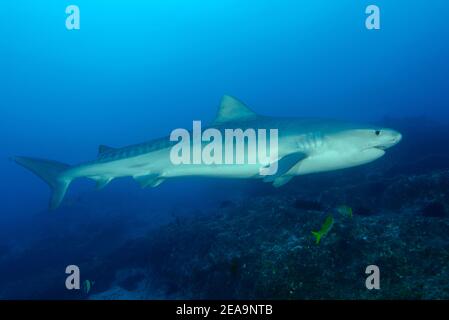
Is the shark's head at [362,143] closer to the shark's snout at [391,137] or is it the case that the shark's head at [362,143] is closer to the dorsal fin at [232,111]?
the shark's snout at [391,137]

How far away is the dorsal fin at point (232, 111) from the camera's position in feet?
26.6

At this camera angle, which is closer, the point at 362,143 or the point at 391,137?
the point at 391,137

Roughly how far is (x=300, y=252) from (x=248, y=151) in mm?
2501

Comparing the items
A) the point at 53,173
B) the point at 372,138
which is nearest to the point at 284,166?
the point at 372,138

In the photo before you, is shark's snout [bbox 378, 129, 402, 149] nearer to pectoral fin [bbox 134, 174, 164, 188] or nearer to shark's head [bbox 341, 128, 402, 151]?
shark's head [bbox 341, 128, 402, 151]

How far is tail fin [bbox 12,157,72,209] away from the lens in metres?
8.73

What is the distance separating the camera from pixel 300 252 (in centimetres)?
661

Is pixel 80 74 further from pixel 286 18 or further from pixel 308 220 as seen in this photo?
pixel 308 220

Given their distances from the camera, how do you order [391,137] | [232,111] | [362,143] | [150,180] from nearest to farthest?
[391,137] → [362,143] → [150,180] → [232,111]

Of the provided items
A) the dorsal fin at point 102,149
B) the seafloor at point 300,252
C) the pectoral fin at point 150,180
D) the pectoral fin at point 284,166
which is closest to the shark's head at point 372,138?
the pectoral fin at point 284,166

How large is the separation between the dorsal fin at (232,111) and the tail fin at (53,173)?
4651 millimetres

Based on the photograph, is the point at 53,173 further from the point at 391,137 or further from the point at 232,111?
the point at 391,137

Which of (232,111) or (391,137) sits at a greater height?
(232,111)

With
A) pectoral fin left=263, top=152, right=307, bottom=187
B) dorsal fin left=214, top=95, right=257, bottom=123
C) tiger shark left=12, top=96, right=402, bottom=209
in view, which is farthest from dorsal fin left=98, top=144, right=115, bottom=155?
pectoral fin left=263, top=152, right=307, bottom=187
